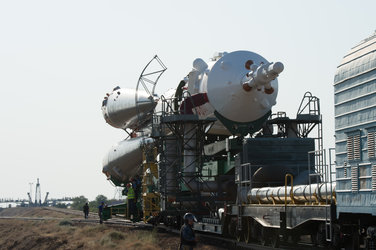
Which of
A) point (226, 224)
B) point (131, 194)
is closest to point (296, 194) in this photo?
point (226, 224)

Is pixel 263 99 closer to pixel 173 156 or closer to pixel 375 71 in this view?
pixel 173 156

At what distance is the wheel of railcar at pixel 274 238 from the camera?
20.7 metres

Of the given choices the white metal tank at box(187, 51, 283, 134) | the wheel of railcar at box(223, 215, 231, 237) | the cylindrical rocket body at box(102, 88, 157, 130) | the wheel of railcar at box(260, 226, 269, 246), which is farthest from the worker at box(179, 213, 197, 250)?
the cylindrical rocket body at box(102, 88, 157, 130)

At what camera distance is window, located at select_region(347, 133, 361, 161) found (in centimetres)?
1499

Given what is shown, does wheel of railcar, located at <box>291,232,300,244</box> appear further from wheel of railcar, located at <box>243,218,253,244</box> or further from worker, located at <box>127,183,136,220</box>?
worker, located at <box>127,183,136,220</box>

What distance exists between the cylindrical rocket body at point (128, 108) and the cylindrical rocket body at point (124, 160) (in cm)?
119

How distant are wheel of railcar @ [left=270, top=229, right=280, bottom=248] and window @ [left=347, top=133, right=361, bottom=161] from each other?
228 inches

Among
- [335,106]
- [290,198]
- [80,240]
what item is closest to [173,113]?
[80,240]

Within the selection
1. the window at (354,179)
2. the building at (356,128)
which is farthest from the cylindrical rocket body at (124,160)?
the window at (354,179)

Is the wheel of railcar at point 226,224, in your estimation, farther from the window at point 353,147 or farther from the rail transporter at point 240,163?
the window at point 353,147

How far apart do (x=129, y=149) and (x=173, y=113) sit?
12.1m

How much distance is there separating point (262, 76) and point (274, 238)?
25.4 ft

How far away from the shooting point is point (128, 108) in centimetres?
4350

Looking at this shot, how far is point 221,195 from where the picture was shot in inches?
1162
